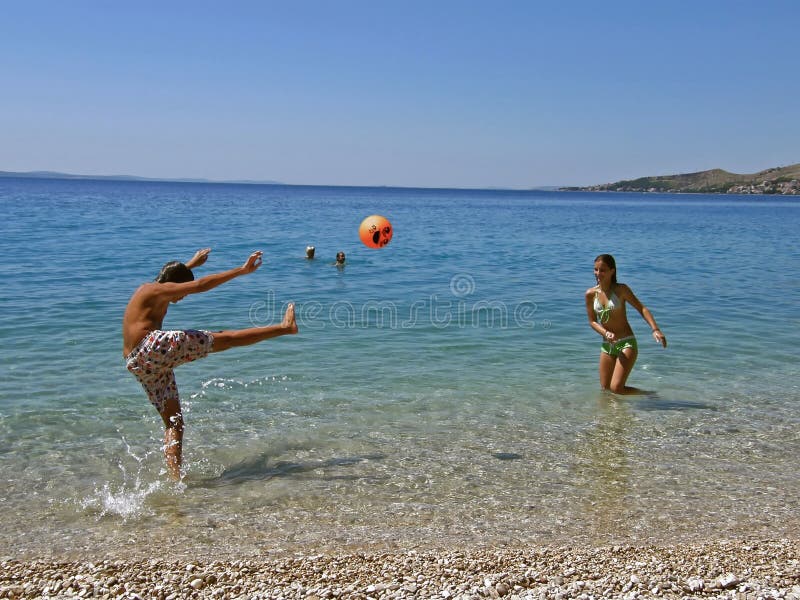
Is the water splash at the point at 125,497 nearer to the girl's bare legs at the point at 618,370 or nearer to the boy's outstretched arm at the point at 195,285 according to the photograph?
the boy's outstretched arm at the point at 195,285

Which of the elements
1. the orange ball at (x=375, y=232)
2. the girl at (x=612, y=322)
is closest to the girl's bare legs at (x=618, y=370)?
the girl at (x=612, y=322)

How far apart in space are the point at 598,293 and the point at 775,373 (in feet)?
11.1

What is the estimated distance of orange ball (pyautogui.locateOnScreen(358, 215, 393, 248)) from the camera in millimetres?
10453

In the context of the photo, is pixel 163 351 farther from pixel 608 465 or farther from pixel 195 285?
pixel 608 465

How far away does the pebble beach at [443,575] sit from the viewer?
4.41 metres

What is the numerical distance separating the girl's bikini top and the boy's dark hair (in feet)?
16.8

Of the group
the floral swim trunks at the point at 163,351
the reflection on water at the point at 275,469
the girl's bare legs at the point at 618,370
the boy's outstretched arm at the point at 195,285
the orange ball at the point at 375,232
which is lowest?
the reflection on water at the point at 275,469

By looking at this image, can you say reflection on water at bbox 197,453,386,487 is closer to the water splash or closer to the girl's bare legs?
the water splash

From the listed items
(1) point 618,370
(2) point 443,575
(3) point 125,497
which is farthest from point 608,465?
(3) point 125,497

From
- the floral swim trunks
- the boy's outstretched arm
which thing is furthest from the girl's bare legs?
the floral swim trunks

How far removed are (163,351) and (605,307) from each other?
5376 millimetres

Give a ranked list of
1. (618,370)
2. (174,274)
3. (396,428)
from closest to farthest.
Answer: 1. (174,274)
2. (396,428)
3. (618,370)

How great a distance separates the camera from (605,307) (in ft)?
29.1

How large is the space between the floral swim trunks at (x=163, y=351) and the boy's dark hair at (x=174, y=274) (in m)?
0.43
